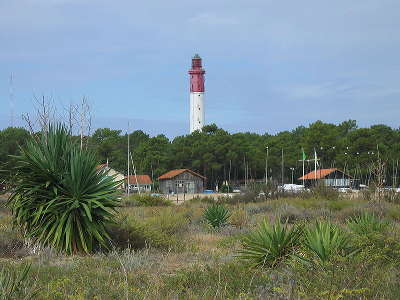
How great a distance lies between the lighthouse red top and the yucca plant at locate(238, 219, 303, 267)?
80.0 metres

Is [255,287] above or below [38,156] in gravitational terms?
below

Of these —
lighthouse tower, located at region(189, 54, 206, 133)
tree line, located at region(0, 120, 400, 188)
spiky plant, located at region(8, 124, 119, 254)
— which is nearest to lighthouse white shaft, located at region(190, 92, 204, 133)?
lighthouse tower, located at region(189, 54, 206, 133)

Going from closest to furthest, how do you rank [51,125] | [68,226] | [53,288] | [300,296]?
[300,296] → [53,288] → [68,226] → [51,125]

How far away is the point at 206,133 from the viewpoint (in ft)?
254

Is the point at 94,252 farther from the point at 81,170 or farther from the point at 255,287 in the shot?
the point at 255,287

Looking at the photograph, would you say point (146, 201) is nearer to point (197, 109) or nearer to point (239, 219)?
point (239, 219)

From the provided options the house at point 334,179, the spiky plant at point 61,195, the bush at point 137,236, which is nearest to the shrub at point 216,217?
the bush at point 137,236

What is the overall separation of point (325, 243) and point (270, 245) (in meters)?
1.03

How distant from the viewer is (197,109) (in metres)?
90.2

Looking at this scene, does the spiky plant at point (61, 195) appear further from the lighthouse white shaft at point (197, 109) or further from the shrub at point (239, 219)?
the lighthouse white shaft at point (197, 109)

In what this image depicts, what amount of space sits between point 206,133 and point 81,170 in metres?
65.0

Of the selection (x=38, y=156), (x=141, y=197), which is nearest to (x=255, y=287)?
(x=38, y=156)

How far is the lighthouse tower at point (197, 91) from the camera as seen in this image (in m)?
89.8

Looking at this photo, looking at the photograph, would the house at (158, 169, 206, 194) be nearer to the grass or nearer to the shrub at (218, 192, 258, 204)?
the shrub at (218, 192, 258, 204)
